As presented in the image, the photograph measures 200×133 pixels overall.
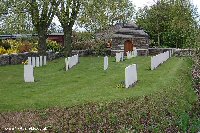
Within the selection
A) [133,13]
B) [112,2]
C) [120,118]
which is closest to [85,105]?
[120,118]

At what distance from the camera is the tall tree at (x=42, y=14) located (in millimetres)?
36375

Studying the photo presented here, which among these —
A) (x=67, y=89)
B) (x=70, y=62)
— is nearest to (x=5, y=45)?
(x=70, y=62)

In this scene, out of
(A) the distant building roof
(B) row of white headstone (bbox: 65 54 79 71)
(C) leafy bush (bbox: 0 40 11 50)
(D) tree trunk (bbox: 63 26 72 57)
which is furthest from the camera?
(A) the distant building roof

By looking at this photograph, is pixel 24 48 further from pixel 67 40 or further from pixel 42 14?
pixel 67 40

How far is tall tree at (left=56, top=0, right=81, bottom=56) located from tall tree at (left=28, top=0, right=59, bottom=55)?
36.5 inches

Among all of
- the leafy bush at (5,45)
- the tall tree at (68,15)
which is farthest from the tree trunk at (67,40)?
the leafy bush at (5,45)

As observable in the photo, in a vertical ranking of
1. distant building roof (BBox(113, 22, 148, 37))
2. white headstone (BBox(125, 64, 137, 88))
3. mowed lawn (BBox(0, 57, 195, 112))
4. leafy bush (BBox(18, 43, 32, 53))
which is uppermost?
distant building roof (BBox(113, 22, 148, 37))

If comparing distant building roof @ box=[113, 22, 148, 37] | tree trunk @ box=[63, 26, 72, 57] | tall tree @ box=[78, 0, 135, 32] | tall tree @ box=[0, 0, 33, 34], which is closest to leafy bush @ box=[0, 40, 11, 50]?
tall tree @ box=[0, 0, 33, 34]

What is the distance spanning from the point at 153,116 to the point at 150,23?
48.9m

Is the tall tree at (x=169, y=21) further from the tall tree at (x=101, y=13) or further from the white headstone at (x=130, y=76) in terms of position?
the white headstone at (x=130, y=76)

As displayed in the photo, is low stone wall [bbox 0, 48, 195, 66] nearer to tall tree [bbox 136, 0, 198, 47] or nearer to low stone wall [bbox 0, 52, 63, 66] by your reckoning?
low stone wall [bbox 0, 52, 63, 66]

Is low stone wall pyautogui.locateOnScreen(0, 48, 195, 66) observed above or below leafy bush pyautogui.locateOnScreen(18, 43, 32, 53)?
below

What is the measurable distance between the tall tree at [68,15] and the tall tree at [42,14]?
36.5 inches

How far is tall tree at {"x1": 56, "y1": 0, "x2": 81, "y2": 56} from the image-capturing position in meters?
39.8
